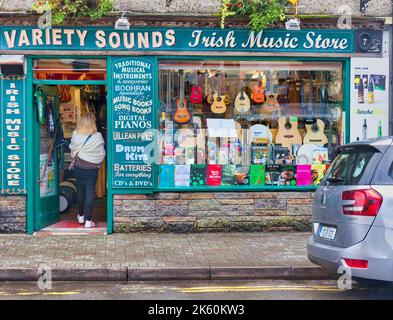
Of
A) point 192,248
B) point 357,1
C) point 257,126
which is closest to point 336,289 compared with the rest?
point 192,248

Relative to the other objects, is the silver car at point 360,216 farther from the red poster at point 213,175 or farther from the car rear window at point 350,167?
the red poster at point 213,175

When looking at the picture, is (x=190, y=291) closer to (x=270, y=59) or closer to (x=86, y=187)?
(x=86, y=187)

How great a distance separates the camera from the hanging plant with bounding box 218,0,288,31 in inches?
420

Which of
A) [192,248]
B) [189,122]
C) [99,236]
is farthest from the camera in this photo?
[189,122]

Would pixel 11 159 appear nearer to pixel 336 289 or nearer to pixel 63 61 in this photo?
pixel 63 61

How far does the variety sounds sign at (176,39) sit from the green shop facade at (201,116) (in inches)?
0.7

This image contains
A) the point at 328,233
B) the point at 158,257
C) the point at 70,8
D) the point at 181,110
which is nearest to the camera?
the point at 328,233

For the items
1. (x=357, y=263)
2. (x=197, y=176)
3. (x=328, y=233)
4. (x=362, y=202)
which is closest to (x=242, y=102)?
(x=197, y=176)

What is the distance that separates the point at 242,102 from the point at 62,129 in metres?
3.64

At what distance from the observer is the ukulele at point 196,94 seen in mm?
11531

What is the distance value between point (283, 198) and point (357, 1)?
3.76 m

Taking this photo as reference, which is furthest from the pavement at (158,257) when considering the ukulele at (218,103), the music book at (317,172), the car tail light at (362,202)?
the ukulele at (218,103)

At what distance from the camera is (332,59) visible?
11461mm

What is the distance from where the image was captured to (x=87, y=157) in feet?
37.5
